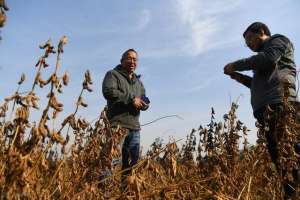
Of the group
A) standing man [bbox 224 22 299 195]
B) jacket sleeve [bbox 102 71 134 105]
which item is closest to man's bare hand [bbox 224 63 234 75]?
standing man [bbox 224 22 299 195]

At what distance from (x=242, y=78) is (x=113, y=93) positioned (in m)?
1.32

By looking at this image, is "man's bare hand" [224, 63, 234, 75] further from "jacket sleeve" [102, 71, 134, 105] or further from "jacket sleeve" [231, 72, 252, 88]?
"jacket sleeve" [102, 71, 134, 105]

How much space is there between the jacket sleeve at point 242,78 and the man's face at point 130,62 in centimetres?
142

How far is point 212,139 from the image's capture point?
4.45 metres

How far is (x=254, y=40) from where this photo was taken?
154 inches

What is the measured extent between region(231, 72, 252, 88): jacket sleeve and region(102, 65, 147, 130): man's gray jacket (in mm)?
1094

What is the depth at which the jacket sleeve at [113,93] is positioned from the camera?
4.53 meters

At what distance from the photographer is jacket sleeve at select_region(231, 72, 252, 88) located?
395 cm

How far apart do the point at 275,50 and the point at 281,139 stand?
0.96 metres

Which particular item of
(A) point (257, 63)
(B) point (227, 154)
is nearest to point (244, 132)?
(B) point (227, 154)

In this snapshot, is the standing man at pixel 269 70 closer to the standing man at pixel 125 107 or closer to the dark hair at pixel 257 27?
the dark hair at pixel 257 27

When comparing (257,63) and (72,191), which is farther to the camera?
(257,63)

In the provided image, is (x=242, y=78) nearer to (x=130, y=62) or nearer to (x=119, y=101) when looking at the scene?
(x=119, y=101)

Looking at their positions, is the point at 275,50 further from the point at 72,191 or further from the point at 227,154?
the point at 72,191
